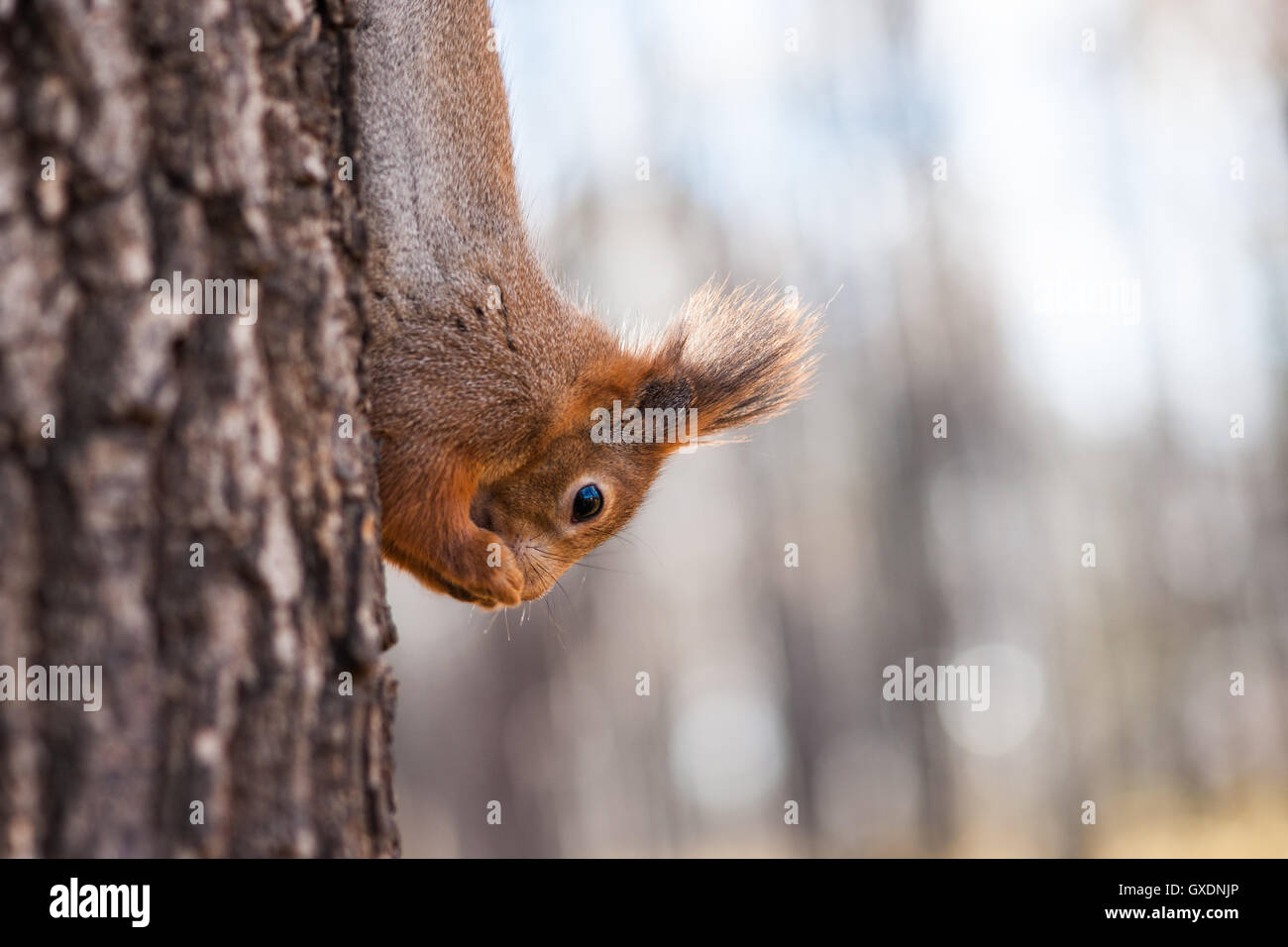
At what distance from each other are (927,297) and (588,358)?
380 inches

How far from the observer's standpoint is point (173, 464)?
133 centimetres

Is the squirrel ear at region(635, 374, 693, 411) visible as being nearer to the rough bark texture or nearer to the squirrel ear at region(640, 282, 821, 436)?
the squirrel ear at region(640, 282, 821, 436)

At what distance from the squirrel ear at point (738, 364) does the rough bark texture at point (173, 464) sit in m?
1.67

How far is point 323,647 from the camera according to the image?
1.48m

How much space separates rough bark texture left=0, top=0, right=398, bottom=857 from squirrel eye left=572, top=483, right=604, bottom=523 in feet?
4.57

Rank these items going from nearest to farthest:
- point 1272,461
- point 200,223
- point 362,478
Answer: point 200,223, point 362,478, point 1272,461

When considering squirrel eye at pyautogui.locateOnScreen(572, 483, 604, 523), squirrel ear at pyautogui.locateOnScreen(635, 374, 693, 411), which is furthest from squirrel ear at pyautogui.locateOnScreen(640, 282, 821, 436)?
squirrel eye at pyautogui.locateOnScreen(572, 483, 604, 523)

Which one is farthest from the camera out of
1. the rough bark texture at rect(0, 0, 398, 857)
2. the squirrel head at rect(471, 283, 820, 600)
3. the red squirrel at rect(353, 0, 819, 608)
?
the squirrel head at rect(471, 283, 820, 600)

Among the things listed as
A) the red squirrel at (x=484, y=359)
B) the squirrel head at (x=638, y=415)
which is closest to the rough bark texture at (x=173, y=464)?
the red squirrel at (x=484, y=359)

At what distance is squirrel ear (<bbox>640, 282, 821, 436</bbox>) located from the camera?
314 cm

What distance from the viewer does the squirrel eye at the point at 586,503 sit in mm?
2969

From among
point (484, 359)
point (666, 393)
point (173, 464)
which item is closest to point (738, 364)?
point (666, 393)

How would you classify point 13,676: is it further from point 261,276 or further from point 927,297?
point 927,297

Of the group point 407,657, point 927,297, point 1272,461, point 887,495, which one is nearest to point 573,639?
point 407,657
